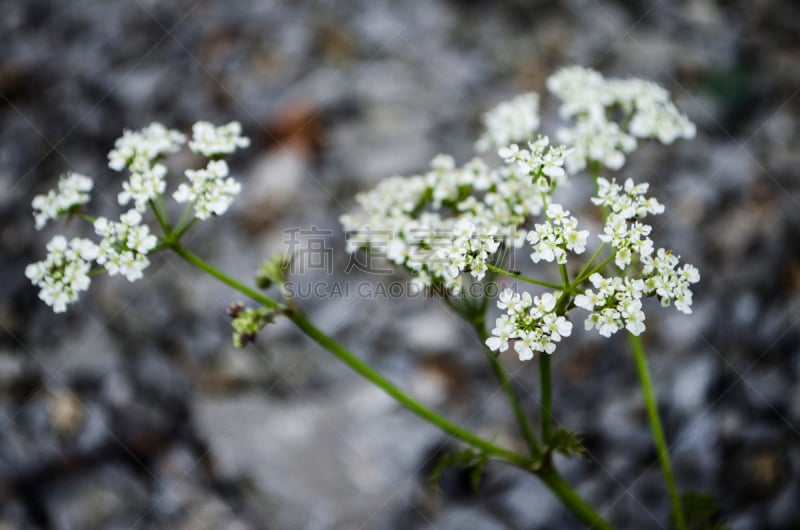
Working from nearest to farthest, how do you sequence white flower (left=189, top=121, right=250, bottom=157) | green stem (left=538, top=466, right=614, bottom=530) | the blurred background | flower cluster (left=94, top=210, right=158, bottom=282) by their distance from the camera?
flower cluster (left=94, top=210, right=158, bottom=282)
green stem (left=538, top=466, right=614, bottom=530)
white flower (left=189, top=121, right=250, bottom=157)
the blurred background

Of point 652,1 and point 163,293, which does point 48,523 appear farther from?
point 652,1

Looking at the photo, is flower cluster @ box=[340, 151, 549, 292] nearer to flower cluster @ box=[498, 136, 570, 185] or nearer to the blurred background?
flower cluster @ box=[498, 136, 570, 185]

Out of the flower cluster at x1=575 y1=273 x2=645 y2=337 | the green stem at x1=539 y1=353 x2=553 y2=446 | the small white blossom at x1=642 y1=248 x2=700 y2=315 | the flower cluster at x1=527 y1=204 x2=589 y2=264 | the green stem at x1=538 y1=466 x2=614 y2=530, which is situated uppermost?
the small white blossom at x1=642 y1=248 x2=700 y2=315

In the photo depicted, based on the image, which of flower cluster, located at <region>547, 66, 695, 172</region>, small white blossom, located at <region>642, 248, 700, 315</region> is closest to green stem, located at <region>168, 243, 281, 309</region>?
small white blossom, located at <region>642, 248, 700, 315</region>

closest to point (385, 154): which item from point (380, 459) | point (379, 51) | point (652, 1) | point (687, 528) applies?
point (379, 51)

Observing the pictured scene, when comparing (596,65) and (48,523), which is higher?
(596,65)

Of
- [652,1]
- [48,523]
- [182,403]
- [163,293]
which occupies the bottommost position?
[48,523]

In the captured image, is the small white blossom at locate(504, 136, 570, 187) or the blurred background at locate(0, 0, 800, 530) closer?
the small white blossom at locate(504, 136, 570, 187)

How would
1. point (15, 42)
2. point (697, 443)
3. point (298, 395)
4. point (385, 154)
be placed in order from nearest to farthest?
point (697, 443) < point (298, 395) < point (385, 154) < point (15, 42)
